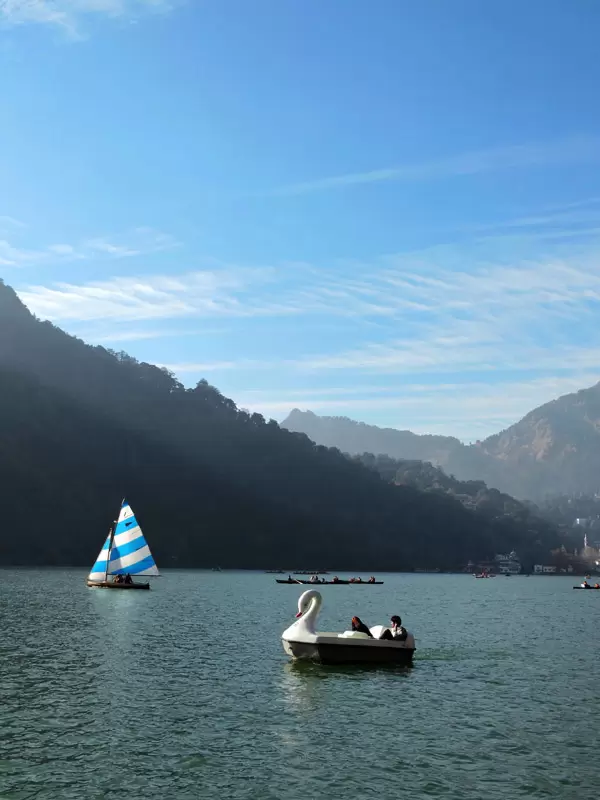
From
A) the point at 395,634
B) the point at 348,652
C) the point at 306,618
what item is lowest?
the point at 348,652

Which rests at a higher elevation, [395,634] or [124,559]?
[124,559]

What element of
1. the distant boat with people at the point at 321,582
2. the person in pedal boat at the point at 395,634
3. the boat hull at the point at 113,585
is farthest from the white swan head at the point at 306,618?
the distant boat with people at the point at 321,582

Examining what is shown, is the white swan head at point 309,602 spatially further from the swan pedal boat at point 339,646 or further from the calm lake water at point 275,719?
the calm lake water at point 275,719

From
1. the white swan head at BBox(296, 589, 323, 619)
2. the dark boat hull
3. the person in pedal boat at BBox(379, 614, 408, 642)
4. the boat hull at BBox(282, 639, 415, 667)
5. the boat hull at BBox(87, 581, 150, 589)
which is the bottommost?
the dark boat hull

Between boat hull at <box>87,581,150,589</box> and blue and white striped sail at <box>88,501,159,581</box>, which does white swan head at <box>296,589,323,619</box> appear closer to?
blue and white striped sail at <box>88,501,159,581</box>

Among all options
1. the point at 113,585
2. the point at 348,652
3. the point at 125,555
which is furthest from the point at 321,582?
the point at 348,652

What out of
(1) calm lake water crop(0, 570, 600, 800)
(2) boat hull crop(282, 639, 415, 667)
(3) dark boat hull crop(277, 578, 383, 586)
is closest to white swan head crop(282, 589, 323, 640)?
(2) boat hull crop(282, 639, 415, 667)

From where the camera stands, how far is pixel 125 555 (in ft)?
316

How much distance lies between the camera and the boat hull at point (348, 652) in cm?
3972

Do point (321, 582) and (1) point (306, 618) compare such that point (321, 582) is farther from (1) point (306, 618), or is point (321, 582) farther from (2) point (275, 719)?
(2) point (275, 719)

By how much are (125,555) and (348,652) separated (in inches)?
2385

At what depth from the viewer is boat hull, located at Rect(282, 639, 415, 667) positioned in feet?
130

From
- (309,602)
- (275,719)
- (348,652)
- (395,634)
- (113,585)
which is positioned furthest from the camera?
(113,585)

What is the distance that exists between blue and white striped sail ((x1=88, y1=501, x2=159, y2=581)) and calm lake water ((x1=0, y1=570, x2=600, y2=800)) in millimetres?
38489
